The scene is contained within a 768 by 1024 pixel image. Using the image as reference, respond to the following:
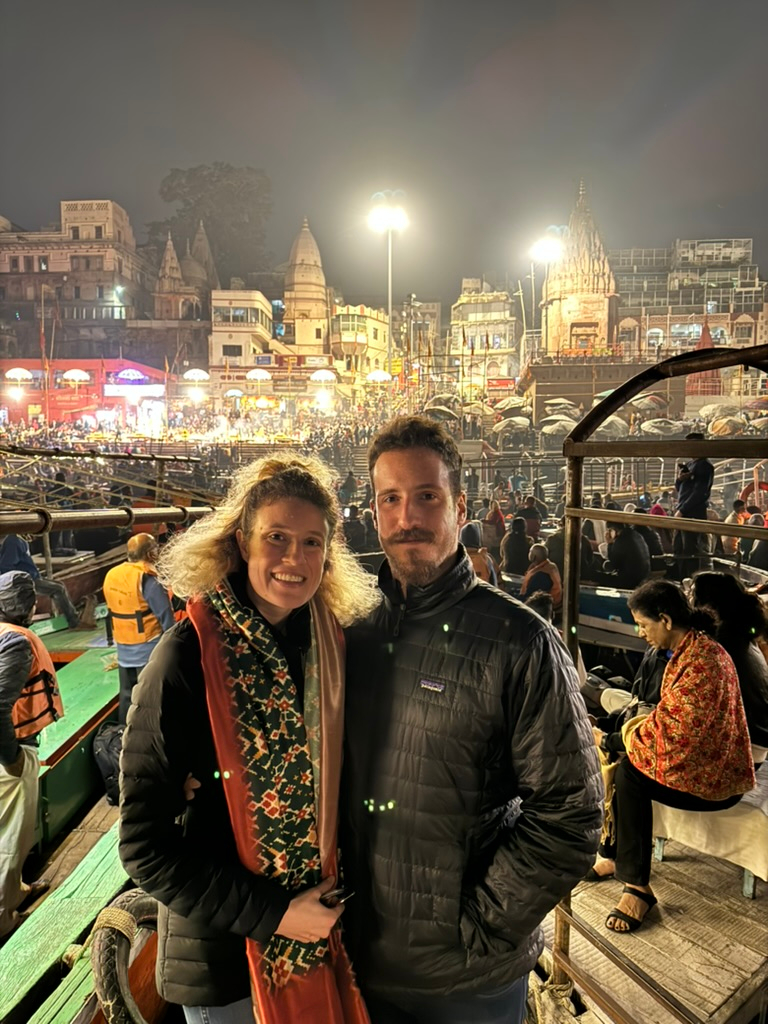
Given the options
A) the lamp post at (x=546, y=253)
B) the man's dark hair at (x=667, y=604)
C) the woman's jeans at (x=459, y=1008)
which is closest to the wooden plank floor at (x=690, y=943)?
the woman's jeans at (x=459, y=1008)

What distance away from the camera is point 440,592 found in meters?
1.39

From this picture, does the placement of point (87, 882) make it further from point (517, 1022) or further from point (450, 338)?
point (450, 338)

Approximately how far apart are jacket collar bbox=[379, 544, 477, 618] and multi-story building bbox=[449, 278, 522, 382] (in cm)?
4714

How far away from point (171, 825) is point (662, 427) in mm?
18545

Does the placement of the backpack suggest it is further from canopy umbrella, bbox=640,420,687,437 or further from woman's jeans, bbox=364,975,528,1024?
canopy umbrella, bbox=640,420,687,437

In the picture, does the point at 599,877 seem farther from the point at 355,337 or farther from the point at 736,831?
the point at 355,337

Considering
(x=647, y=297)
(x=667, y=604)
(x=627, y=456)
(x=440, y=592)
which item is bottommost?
(x=667, y=604)

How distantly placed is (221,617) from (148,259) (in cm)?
5034

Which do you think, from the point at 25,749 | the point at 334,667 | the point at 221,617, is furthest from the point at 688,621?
the point at 25,749

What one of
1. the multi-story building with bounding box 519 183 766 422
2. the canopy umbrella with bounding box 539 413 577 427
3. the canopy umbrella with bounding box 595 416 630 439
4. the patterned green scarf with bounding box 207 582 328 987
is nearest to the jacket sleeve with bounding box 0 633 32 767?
the patterned green scarf with bounding box 207 582 328 987

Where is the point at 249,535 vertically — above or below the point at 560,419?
below

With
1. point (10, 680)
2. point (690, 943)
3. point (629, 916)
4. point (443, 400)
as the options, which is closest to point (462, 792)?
point (629, 916)

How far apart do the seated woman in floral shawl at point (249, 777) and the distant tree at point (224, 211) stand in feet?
166

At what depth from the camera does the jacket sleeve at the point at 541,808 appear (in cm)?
120
